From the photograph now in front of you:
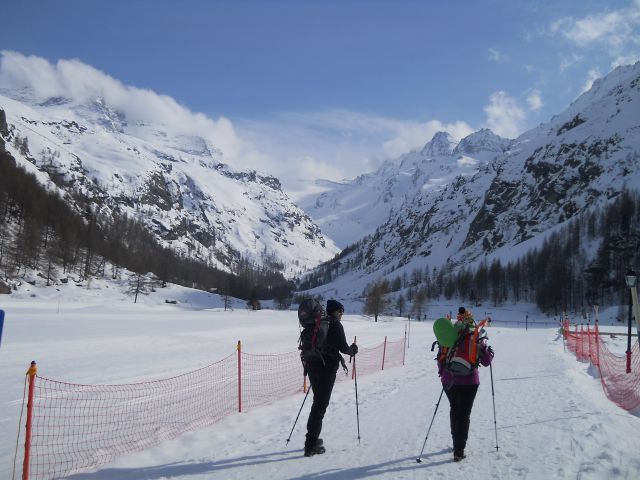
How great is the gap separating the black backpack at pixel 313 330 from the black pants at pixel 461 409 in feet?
6.30

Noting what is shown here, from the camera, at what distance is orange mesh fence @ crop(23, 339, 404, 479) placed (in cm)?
706

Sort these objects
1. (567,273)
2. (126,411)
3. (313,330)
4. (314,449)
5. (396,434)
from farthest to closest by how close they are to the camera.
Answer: (567,273) → (126,411) → (396,434) → (314,449) → (313,330)

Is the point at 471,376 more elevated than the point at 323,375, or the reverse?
the point at 471,376

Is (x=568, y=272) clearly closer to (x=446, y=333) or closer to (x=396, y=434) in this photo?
(x=396, y=434)

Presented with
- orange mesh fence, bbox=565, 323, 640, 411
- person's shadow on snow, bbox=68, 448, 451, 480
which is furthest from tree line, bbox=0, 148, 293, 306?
orange mesh fence, bbox=565, 323, 640, 411

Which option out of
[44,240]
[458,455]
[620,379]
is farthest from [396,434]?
[44,240]

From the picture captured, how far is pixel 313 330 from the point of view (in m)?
6.55

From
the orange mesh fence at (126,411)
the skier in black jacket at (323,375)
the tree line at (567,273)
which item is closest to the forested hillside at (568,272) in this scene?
the tree line at (567,273)

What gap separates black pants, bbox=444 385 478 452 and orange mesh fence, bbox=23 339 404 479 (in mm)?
5025

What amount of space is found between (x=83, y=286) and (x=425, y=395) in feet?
251

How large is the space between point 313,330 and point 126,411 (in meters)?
5.80

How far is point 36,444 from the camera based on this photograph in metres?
7.51

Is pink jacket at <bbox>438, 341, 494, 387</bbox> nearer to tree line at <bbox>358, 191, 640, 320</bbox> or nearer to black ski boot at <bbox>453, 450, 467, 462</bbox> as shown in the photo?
black ski boot at <bbox>453, 450, 467, 462</bbox>

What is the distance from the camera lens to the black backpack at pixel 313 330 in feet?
21.3
